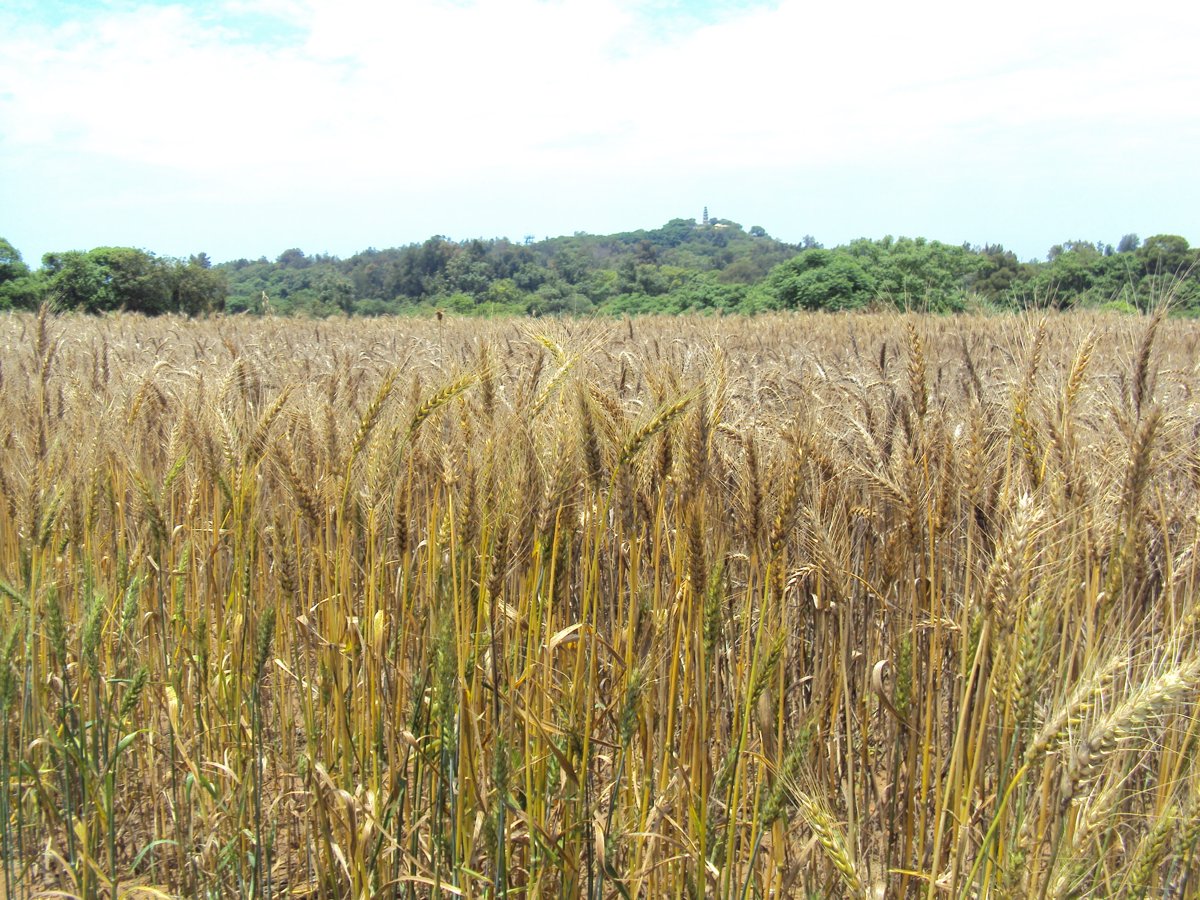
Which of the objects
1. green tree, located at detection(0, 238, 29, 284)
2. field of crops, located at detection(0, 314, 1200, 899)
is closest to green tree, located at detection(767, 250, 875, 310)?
field of crops, located at detection(0, 314, 1200, 899)

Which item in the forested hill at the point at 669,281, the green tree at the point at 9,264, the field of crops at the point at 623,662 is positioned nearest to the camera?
the field of crops at the point at 623,662

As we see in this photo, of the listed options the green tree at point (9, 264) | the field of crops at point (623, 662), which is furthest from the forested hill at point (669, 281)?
the field of crops at point (623, 662)

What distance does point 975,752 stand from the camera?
65.0 inches

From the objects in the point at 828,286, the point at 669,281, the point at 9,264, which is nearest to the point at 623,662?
the point at 828,286

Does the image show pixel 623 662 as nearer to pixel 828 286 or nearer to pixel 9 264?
pixel 828 286

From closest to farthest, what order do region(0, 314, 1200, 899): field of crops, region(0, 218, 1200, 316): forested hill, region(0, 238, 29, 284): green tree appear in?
region(0, 314, 1200, 899): field of crops, region(0, 218, 1200, 316): forested hill, region(0, 238, 29, 284): green tree

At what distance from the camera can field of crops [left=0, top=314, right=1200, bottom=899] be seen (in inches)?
62.7

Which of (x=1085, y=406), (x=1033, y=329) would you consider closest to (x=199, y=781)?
(x=1033, y=329)

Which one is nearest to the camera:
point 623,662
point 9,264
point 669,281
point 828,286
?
point 623,662

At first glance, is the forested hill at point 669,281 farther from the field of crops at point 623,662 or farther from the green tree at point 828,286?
the field of crops at point 623,662

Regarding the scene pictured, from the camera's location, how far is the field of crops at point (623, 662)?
159cm

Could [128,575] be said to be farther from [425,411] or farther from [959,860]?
[959,860]

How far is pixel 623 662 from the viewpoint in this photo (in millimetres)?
1982

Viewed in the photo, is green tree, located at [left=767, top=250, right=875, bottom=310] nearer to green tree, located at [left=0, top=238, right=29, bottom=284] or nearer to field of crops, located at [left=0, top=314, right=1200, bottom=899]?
field of crops, located at [left=0, top=314, right=1200, bottom=899]
